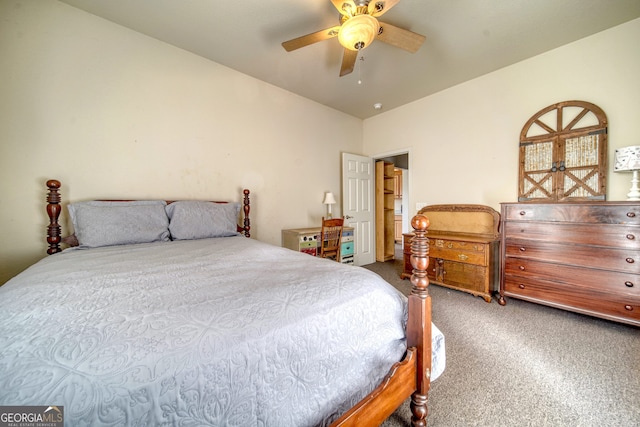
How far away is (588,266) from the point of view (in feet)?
6.50

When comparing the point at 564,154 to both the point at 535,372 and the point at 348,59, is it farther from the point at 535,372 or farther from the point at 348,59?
the point at 348,59

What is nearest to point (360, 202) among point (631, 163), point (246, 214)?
point (246, 214)

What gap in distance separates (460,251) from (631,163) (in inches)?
60.1

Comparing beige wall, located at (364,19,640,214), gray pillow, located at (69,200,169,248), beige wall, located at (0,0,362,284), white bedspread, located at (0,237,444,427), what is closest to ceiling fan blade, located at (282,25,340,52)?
beige wall, located at (0,0,362,284)

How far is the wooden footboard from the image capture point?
0.93 m

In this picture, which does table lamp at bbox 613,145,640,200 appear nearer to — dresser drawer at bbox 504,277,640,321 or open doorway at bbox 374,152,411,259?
dresser drawer at bbox 504,277,640,321

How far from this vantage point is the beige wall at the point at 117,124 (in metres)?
1.81

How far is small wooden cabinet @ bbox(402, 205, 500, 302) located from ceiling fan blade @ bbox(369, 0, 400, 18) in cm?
239

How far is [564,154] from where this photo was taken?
2.42 metres

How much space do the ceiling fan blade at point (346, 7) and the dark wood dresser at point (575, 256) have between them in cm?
236

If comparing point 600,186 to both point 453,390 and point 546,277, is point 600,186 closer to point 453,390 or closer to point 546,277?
point 546,277

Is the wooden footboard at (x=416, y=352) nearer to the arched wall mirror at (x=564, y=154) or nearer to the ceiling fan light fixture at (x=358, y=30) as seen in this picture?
the ceiling fan light fixture at (x=358, y=30)

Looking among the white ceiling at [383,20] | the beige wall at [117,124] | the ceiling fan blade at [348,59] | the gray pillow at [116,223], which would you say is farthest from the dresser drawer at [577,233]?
the gray pillow at [116,223]

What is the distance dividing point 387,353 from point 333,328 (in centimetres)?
35
